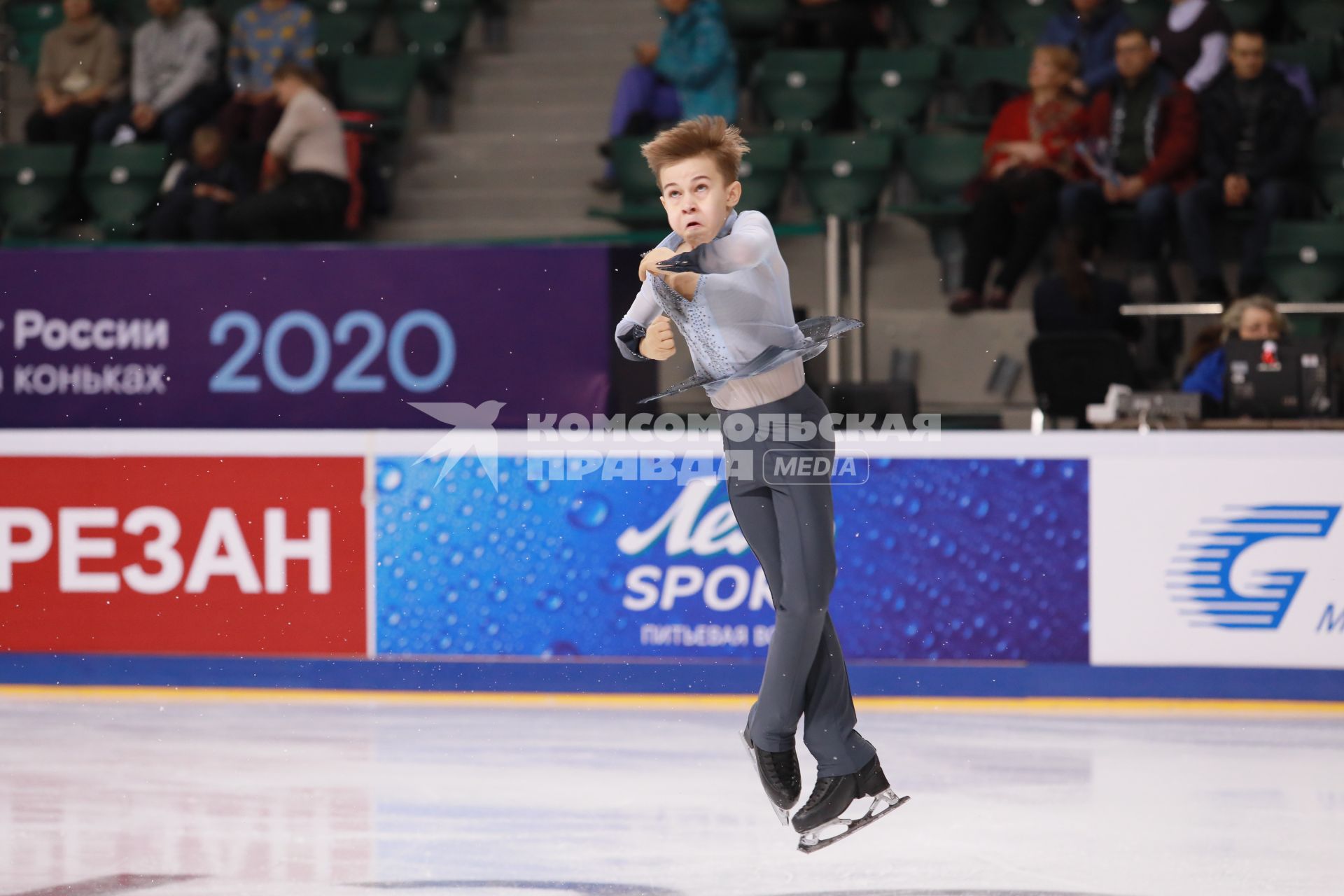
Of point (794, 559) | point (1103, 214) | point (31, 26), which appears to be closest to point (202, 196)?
point (31, 26)

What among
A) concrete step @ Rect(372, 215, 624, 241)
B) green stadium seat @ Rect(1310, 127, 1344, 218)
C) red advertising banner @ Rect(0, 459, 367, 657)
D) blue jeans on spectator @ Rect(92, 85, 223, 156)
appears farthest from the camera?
concrete step @ Rect(372, 215, 624, 241)

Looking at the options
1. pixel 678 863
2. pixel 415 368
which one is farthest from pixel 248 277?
pixel 678 863

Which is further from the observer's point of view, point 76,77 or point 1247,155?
point 76,77

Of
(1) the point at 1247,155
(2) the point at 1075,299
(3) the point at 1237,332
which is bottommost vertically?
(3) the point at 1237,332

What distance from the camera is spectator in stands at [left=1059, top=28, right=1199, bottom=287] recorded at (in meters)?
9.20

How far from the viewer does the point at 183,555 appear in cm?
717

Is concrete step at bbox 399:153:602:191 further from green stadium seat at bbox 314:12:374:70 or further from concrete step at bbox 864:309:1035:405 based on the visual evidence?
concrete step at bbox 864:309:1035:405

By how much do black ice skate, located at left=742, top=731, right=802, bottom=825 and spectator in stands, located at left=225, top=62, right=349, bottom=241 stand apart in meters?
6.21

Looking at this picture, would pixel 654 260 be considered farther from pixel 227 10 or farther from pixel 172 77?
pixel 227 10

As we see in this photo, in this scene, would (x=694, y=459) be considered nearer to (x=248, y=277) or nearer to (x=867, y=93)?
(x=248, y=277)

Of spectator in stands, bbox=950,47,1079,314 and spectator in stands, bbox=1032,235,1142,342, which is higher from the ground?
spectator in stands, bbox=950,47,1079,314

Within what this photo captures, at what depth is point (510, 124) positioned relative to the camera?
37.7ft

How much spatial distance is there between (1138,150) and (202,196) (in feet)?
16.9

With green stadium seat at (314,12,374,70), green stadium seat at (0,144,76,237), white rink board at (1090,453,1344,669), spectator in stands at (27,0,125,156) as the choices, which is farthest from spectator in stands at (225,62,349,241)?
white rink board at (1090,453,1344,669)
